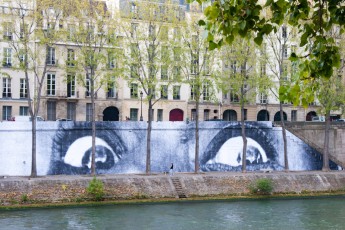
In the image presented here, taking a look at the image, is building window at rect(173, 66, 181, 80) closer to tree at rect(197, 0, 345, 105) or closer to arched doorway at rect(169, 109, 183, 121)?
arched doorway at rect(169, 109, 183, 121)

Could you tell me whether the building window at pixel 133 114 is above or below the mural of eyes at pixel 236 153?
above

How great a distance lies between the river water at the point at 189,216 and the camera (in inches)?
1388

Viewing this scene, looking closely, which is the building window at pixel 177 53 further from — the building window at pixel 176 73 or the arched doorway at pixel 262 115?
the arched doorway at pixel 262 115

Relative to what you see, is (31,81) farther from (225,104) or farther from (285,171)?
(285,171)

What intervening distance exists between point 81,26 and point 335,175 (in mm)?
25342

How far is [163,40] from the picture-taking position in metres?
50.2

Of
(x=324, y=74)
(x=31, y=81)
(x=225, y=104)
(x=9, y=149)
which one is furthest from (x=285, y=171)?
(x=324, y=74)

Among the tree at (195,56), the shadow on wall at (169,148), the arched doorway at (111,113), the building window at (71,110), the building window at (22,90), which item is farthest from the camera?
the arched doorway at (111,113)

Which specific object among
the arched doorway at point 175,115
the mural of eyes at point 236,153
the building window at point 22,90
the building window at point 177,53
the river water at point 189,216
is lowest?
the river water at point 189,216

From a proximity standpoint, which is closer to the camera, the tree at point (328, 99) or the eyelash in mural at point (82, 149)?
the eyelash in mural at point (82, 149)

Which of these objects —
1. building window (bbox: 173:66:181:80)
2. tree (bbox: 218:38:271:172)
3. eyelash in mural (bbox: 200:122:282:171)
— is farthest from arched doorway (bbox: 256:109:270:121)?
building window (bbox: 173:66:181:80)

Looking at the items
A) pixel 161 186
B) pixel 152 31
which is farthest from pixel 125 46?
pixel 161 186

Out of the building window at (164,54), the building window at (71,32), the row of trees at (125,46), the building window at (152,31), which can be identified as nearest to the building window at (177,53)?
the row of trees at (125,46)

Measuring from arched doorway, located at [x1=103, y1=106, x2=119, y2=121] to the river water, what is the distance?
2391 cm
